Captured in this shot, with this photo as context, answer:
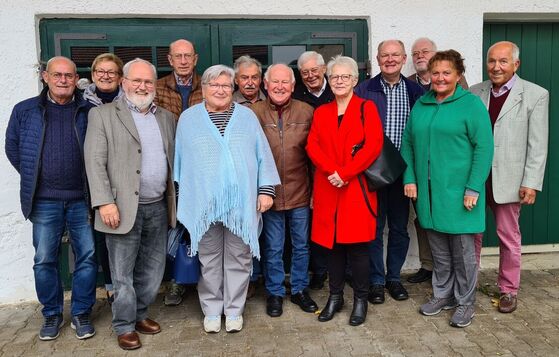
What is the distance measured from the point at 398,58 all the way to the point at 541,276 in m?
2.44

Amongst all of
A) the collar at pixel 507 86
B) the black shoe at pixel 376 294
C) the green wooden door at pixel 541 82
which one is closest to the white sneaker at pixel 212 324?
the black shoe at pixel 376 294

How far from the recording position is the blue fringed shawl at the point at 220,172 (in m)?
3.41

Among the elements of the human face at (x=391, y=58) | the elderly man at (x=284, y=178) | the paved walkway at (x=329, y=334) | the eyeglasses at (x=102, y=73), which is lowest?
the paved walkway at (x=329, y=334)

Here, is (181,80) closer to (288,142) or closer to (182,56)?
(182,56)

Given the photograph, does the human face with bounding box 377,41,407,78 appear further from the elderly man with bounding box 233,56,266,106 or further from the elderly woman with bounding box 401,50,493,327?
the elderly man with bounding box 233,56,266,106

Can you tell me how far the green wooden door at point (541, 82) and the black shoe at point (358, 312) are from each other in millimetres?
2208

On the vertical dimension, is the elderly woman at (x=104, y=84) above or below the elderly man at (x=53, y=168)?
above

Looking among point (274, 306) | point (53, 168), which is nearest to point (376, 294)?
point (274, 306)

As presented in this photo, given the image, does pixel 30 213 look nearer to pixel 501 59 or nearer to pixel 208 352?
pixel 208 352

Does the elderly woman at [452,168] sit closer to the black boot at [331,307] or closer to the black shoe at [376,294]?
the black shoe at [376,294]

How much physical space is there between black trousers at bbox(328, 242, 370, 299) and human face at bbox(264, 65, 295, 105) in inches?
44.1

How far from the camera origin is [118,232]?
3.32 m

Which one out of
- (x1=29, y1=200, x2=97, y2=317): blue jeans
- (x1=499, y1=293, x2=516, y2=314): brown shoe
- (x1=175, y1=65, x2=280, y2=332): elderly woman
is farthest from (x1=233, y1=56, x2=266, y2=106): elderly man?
(x1=499, y1=293, x2=516, y2=314): brown shoe

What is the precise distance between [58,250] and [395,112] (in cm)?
271
